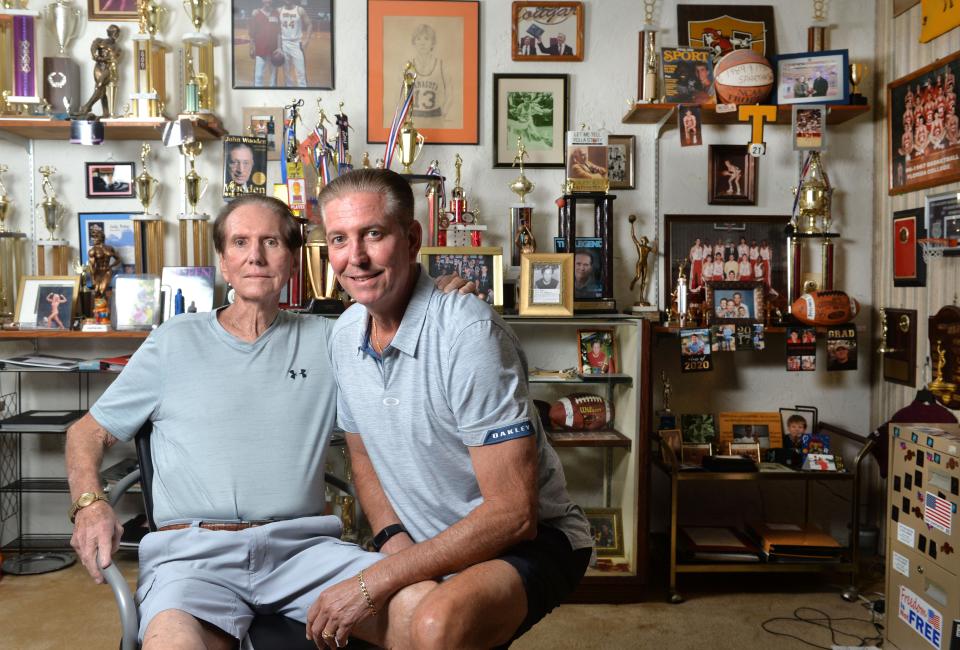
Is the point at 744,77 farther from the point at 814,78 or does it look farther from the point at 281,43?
the point at 281,43

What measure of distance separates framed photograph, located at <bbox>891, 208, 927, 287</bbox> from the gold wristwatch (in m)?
3.18

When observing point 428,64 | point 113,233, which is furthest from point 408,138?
point 113,233

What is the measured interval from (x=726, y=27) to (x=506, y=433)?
113 inches

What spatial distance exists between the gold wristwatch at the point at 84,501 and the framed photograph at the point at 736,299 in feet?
8.56

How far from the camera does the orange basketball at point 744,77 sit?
3535mm

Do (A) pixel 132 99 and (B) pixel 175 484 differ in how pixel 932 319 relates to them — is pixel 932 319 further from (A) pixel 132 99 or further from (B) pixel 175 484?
(A) pixel 132 99

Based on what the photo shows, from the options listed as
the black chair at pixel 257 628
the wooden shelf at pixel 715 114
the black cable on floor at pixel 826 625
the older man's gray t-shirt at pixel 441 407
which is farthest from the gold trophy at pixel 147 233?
the black cable on floor at pixel 826 625

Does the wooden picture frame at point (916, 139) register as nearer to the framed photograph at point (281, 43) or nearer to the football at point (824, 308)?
the football at point (824, 308)

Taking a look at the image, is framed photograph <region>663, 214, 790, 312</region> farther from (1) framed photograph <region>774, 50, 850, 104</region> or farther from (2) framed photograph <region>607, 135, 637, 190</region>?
(1) framed photograph <region>774, 50, 850, 104</region>

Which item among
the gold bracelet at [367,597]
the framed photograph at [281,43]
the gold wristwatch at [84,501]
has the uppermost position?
the framed photograph at [281,43]

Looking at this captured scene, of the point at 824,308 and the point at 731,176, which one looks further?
the point at 731,176

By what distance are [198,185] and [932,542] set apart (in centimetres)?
313

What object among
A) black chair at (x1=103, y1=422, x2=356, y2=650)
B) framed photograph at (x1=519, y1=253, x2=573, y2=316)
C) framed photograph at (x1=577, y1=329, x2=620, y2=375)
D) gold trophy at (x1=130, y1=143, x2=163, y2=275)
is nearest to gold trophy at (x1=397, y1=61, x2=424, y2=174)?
framed photograph at (x1=519, y1=253, x2=573, y2=316)

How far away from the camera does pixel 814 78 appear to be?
11.7 feet
